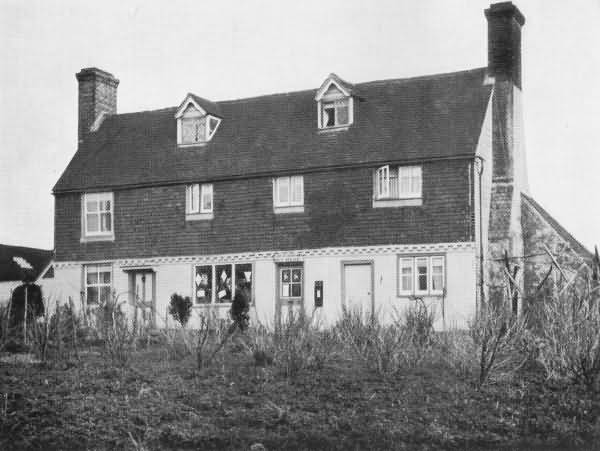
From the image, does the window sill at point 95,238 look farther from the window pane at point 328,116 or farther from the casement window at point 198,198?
the window pane at point 328,116

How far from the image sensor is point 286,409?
1417 cm

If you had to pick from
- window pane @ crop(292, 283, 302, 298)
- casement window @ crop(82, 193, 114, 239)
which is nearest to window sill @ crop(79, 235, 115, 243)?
casement window @ crop(82, 193, 114, 239)

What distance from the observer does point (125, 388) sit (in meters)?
15.4

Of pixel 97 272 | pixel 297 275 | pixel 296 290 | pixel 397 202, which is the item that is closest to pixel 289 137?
pixel 297 275

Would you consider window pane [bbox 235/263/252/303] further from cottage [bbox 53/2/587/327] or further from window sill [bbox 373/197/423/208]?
window sill [bbox 373/197/423/208]

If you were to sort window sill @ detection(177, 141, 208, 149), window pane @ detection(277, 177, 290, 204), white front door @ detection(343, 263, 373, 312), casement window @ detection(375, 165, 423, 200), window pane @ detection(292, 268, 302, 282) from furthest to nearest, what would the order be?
window sill @ detection(177, 141, 208, 149)
window pane @ detection(277, 177, 290, 204)
window pane @ detection(292, 268, 302, 282)
white front door @ detection(343, 263, 373, 312)
casement window @ detection(375, 165, 423, 200)

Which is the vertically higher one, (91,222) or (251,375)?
(91,222)

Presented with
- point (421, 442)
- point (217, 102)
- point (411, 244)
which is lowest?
point (421, 442)

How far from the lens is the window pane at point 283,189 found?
32.6 metres

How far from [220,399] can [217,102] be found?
2326 cm

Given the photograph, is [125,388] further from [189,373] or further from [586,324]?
[586,324]

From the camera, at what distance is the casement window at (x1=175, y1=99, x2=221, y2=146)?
115 ft

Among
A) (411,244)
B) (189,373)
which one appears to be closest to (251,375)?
(189,373)

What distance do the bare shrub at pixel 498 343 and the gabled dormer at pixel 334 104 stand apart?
1676 centimetres
